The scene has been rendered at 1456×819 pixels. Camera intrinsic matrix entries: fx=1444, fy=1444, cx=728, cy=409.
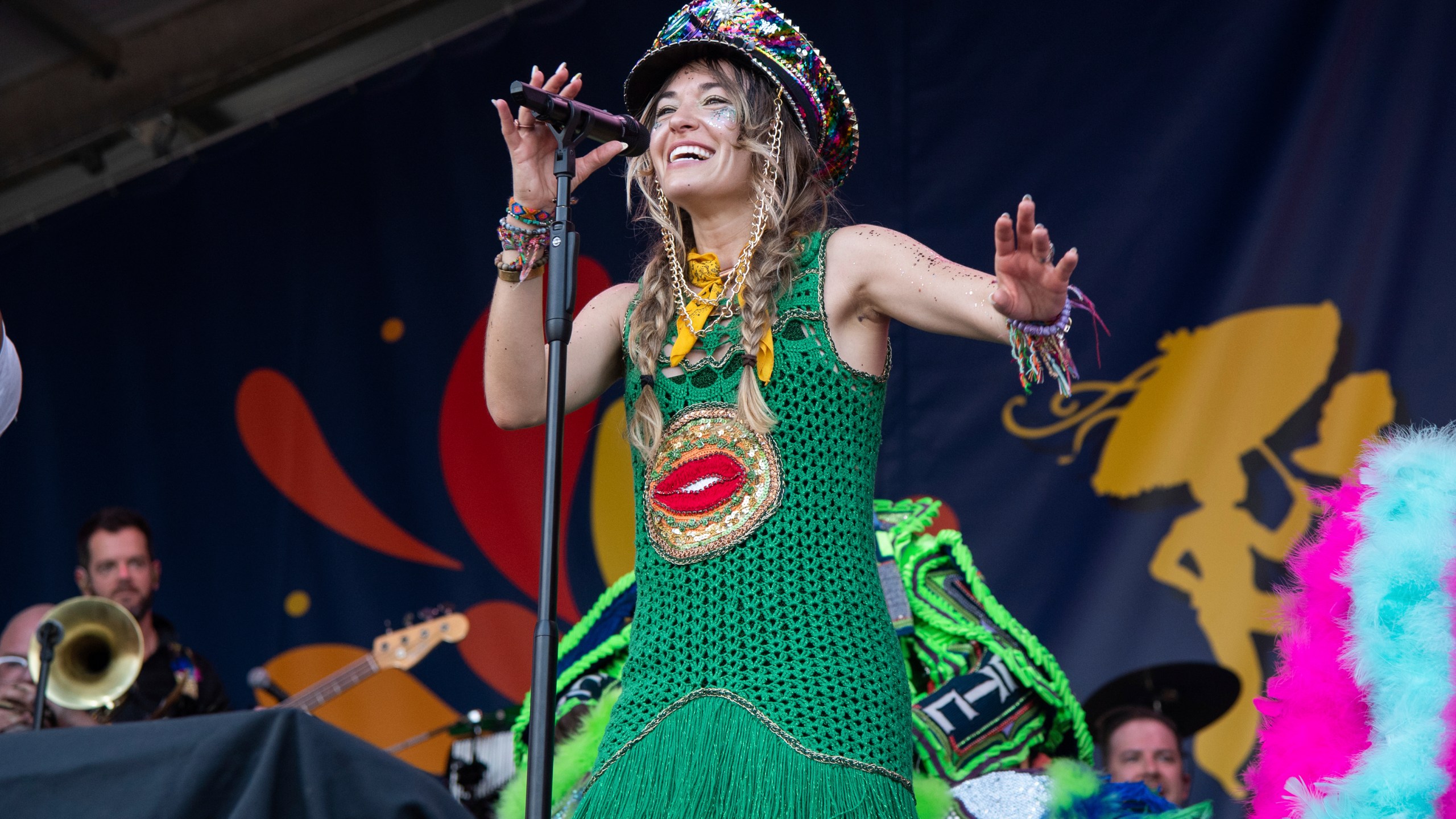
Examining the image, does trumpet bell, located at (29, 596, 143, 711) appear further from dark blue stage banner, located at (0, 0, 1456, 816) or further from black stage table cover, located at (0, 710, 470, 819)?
black stage table cover, located at (0, 710, 470, 819)

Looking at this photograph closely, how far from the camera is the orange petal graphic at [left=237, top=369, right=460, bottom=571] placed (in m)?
4.98

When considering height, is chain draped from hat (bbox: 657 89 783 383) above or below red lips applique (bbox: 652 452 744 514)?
above

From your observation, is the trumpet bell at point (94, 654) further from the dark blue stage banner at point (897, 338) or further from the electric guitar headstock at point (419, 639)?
the electric guitar headstock at point (419, 639)

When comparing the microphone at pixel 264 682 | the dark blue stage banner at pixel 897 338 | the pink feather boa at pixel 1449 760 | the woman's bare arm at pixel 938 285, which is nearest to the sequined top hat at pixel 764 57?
the woman's bare arm at pixel 938 285

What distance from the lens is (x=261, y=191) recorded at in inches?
210

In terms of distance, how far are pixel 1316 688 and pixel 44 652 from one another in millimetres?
2959

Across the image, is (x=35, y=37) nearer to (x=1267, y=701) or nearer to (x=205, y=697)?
(x=205, y=697)

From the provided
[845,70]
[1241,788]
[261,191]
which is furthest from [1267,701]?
[261,191]

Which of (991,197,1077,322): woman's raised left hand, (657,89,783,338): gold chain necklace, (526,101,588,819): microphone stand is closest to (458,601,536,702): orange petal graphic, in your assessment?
(657,89,783,338): gold chain necklace

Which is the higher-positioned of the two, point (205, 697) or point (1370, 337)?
point (1370, 337)

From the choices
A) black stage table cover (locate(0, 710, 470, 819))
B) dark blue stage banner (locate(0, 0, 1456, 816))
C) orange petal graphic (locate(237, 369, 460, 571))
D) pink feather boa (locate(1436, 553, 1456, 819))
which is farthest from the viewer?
orange petal graphic (locate(237, 369, 460, 571))

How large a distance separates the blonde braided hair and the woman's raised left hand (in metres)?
0.34

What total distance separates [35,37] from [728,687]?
4133mm

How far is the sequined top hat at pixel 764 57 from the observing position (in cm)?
208
